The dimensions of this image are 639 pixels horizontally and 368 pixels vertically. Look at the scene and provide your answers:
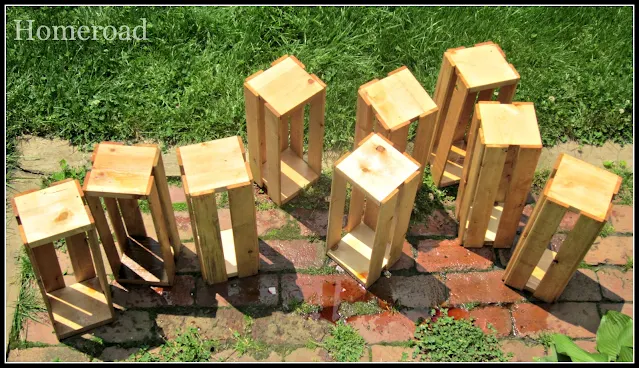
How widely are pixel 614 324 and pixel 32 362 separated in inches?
147

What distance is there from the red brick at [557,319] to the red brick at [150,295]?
7.46 ft

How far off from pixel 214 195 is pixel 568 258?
7.56 ft

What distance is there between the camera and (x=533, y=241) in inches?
175

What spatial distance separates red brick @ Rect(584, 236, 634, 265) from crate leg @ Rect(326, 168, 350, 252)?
6.09 ft

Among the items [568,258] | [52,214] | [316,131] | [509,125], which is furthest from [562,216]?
[52,214]

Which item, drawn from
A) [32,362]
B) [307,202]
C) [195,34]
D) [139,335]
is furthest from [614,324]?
[195,34]

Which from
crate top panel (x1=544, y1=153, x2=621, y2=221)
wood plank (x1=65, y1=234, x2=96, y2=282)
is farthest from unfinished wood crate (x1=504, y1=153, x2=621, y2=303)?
wood plank (x1=65, y1=234, x2=96, y2=282)

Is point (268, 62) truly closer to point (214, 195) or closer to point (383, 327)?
→ point (214, 195)

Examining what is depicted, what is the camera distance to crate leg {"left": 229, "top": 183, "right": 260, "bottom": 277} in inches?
166

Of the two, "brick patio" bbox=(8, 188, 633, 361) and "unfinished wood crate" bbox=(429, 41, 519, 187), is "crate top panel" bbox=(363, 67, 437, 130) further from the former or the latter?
"brick patio" bbox=(8, 188, 633, 361)

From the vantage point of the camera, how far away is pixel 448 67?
4984mm

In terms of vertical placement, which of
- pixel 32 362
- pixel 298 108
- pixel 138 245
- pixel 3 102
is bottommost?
pixel 32 362

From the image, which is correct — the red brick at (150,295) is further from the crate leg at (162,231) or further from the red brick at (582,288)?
the red brick at (582,288)

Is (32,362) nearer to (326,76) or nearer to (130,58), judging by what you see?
(130,58)
